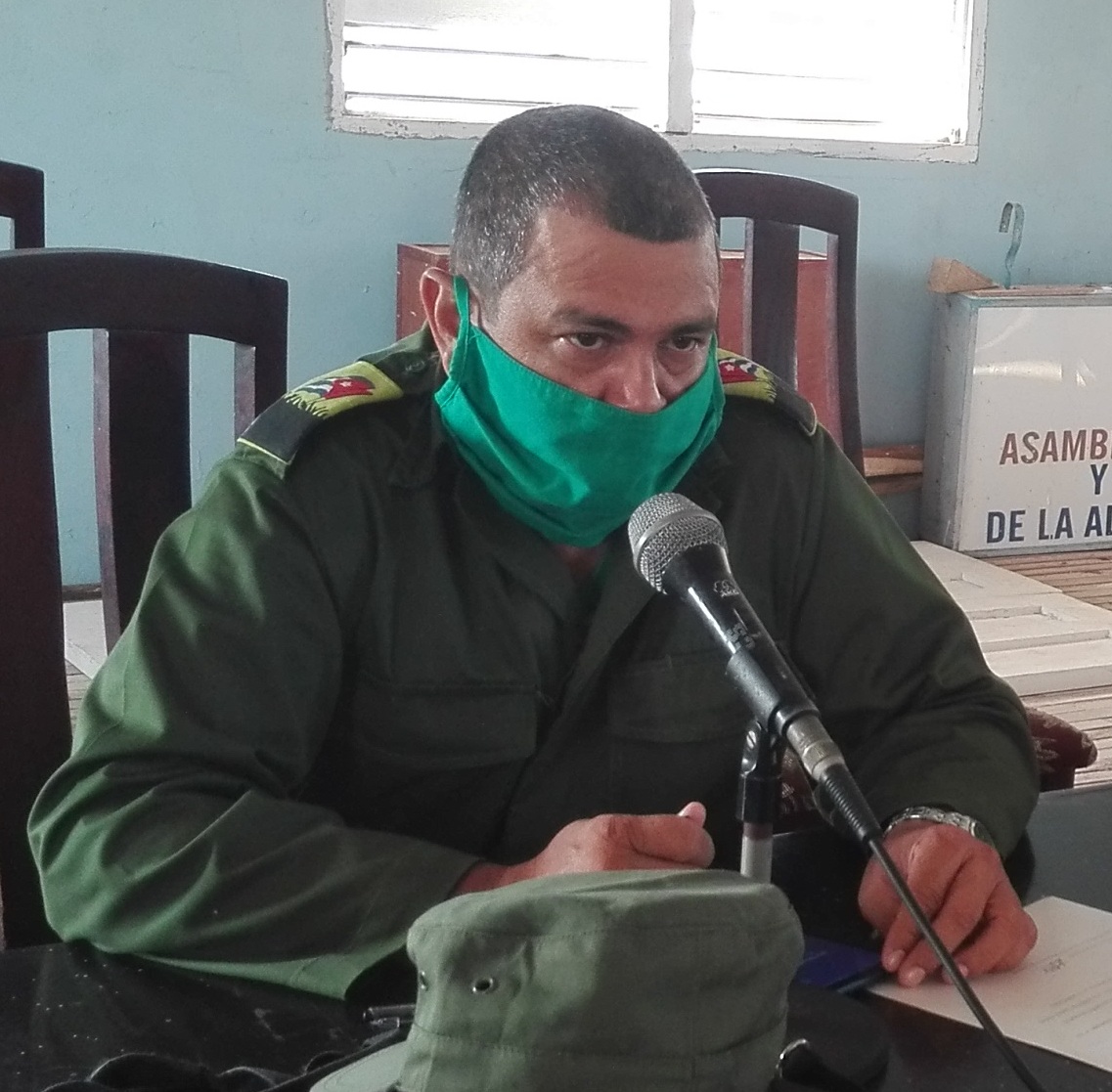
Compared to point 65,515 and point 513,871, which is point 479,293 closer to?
point 513,871

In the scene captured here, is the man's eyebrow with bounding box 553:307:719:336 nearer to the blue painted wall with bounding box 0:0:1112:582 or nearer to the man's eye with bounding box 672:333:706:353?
the man's eye with bounding box 672:333:706:353

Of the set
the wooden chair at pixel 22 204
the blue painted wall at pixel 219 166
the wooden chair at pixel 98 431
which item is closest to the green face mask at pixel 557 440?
the wooden chair at pixel 98 431

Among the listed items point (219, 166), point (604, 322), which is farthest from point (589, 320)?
point (219, 166)

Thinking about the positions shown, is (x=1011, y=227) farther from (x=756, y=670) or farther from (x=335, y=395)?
(x=756, y=670)

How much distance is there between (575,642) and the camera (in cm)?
117

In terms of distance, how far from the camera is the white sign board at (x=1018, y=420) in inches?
171

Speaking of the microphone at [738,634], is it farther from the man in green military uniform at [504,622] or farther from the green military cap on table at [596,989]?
the man in green military uniform at [504,622]

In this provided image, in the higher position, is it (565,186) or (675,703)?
(565,186)

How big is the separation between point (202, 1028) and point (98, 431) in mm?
605

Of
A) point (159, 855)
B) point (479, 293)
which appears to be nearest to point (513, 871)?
point (159, 855)

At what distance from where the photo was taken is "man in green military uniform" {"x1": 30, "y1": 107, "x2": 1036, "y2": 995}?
1.00m

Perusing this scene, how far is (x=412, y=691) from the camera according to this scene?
114cm

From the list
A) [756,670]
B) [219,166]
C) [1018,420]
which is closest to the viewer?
[756,670]

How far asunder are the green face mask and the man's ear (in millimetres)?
14
